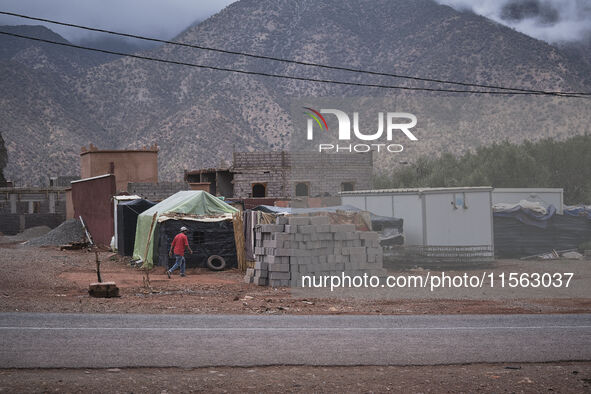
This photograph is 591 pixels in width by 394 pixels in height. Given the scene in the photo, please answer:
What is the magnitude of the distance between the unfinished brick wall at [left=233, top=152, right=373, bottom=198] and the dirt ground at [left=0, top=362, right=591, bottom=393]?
38827 mm

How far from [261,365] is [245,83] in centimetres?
11025

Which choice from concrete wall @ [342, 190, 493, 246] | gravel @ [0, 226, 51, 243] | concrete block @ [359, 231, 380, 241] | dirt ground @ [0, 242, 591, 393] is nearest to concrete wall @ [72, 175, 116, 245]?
dirt ground @ [0, 242, 591, 393]

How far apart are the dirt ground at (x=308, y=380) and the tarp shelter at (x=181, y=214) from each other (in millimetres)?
16220

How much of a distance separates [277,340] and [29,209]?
62805 millimetres

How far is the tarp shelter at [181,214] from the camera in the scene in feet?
79.3

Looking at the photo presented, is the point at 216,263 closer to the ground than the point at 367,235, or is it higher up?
closer to the ground

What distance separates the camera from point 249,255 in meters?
24.2

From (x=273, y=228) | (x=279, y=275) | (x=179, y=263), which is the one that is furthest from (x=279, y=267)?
(x=179, y=263)

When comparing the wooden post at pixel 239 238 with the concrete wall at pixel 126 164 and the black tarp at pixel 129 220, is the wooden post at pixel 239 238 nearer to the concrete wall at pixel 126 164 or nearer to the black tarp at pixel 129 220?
the black tarp at pixel 129 220

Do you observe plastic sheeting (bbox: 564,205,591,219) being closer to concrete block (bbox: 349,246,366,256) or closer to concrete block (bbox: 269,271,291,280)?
concrete block (bbox: 349,246,366,256)

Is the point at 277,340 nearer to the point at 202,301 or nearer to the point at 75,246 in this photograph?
the point at 202,301

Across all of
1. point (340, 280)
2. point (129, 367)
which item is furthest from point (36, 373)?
point (340, 280)

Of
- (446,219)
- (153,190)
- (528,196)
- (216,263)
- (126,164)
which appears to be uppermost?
(126,164)

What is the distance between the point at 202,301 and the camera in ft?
A: 52.6
